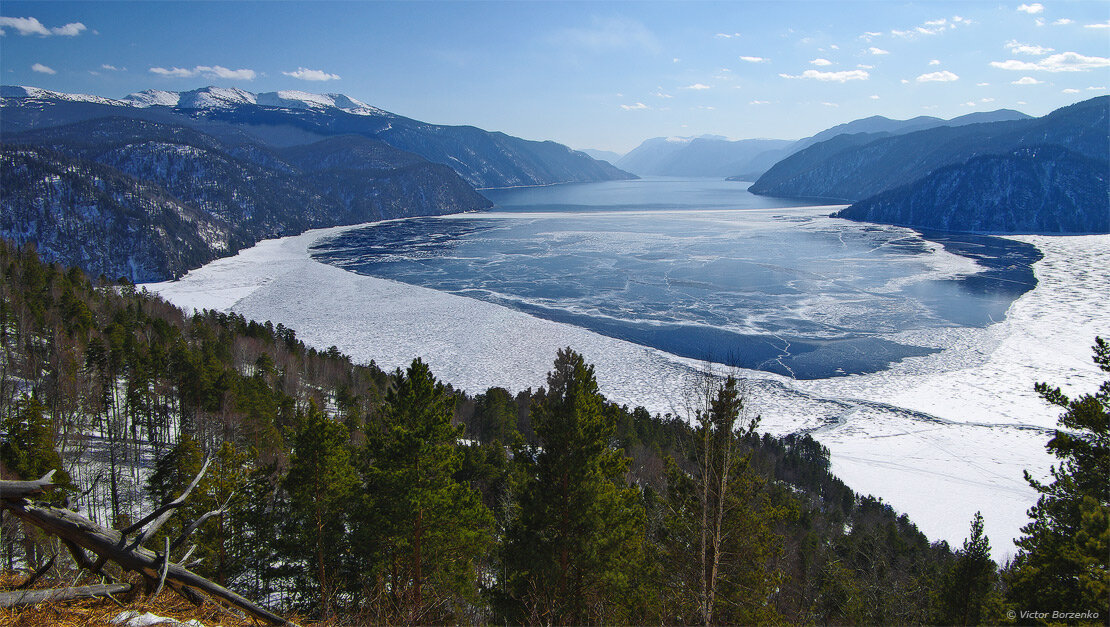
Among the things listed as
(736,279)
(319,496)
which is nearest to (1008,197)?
(736,279)

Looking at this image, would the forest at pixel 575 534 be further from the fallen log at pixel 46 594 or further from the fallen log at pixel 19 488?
the fallen log at pixel 46 594

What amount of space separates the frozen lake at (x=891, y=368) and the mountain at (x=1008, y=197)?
213ft

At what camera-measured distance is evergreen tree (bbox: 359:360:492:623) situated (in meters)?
11.4

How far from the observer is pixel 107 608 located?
3.21 meters

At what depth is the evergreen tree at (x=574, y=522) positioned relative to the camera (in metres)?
10.6

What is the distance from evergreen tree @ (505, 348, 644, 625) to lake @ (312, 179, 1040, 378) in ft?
86.1

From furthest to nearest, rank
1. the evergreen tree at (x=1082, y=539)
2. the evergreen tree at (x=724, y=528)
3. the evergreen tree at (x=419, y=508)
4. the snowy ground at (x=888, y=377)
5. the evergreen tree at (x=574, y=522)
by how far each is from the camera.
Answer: the snowy ground at (x=888, y=377) < the evergreen tree at (x=419, y=508) < the evergreen tree at (x=574, y=522) < the evergreen tree at (x=724, y=528) < the evergreen tree at (x=1082, y=539)

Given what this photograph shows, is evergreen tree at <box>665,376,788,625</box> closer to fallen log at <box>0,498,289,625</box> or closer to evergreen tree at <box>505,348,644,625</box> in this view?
evergreen tree at <box>505,348,644,625</box>

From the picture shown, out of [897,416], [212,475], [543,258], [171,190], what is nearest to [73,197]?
[171,190]

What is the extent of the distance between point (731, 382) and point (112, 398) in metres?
39.0

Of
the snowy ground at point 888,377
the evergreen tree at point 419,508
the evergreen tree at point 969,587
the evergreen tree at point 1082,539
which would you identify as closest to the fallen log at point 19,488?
the evergreen tree at point 419,508

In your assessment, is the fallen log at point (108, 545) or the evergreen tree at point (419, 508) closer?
the fallen log at point (108, 545)

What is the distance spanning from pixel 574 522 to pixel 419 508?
122 inches

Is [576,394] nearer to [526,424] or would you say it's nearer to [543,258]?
[526,424]
